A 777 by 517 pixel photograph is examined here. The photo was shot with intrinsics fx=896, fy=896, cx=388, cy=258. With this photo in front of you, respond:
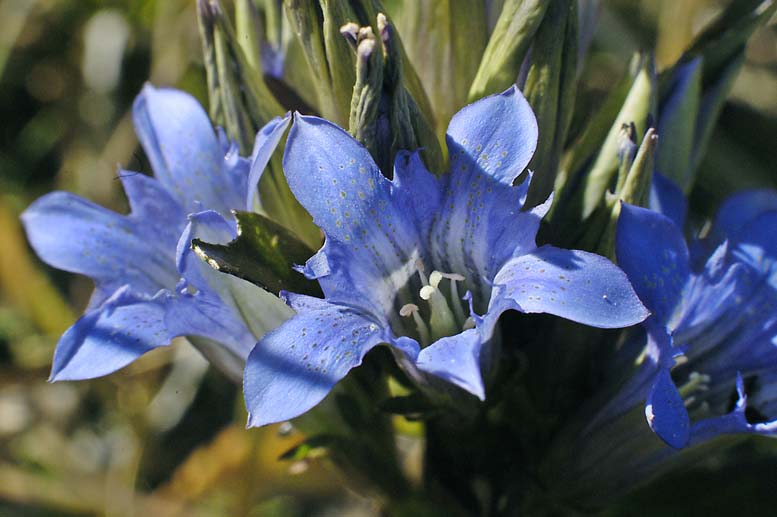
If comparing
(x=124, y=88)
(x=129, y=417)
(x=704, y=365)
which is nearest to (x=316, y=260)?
(x=704, y=365)

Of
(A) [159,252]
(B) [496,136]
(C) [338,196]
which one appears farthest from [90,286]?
(B) [496,136]

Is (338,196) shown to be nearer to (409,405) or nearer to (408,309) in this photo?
(408,309)

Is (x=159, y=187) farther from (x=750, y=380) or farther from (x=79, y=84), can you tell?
(x=79, y=84)

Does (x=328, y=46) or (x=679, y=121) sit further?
(x=679, y=121)

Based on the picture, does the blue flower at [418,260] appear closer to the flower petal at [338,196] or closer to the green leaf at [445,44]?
the flower petal at [338,196]

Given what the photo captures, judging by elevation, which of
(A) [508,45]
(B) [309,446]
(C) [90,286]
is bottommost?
(C) [90,286]

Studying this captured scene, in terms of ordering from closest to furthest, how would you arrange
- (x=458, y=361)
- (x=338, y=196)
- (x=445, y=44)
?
(x=458, y=361) < (x=338, y=196) < (x=445, y=44)
